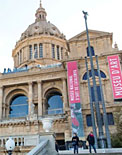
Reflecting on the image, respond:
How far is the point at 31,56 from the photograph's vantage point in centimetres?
4641

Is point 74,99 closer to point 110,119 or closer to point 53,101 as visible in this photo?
point 110,119

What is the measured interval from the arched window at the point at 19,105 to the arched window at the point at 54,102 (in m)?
3.85

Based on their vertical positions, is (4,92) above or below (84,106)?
above

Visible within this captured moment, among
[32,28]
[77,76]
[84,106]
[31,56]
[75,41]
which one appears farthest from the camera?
[32,28]

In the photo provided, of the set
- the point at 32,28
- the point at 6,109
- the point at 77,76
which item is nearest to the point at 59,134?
the point at 77,76

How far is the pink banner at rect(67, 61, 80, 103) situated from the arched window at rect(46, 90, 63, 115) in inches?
220

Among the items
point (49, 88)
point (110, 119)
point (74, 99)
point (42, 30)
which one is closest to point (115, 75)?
point (110, 119)

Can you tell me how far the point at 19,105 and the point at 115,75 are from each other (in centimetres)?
1687

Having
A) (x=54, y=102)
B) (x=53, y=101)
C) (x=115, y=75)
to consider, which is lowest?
(x=54, y=102)

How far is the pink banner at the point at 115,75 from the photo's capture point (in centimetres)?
2664

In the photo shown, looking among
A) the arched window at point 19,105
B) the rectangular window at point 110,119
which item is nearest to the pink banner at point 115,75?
the rectangular window at point 110,119

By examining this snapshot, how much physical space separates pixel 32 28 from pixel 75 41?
21888 mm

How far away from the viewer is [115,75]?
2766cm

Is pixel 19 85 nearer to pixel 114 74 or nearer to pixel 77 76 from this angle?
pixel 77 76
